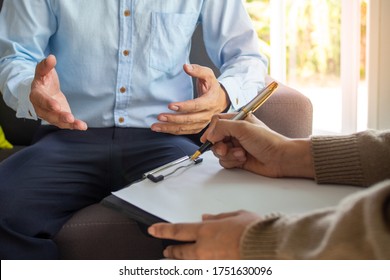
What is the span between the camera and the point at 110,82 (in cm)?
131

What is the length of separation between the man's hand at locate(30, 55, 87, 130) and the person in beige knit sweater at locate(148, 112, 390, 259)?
0.36 meters

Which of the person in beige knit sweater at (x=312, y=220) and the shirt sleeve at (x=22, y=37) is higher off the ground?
the shirt sleeve at (x=22, y=37)

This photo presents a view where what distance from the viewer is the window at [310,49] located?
3.05 m

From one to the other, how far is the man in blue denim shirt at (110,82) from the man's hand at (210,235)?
17.4 inches

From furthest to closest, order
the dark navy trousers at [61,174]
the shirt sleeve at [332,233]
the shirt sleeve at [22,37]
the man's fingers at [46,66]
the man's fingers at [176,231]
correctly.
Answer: the shirt sleeve at [22,37] → the man's fingers at [46,66] → the dark navy trousers at [61,174] → the man's fingers at [176,231] → the shirt sleeve at [332,233]

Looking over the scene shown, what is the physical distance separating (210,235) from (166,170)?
30 cm

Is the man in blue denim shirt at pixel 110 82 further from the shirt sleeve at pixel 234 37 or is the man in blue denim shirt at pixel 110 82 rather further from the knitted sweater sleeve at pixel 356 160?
the knitted sweater sleeve at pixel 356 160

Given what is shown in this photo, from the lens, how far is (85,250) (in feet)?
3.38

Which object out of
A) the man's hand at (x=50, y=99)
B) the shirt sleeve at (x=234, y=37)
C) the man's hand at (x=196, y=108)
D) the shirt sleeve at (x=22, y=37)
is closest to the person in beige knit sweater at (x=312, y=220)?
the man's hand at (x=196, y=108)

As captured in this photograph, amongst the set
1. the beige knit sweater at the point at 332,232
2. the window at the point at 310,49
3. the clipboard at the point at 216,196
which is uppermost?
the beige knit sweater at the point at 332,232

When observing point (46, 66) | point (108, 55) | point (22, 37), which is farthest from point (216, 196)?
point (22, 37)

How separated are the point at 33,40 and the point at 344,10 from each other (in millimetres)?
1772

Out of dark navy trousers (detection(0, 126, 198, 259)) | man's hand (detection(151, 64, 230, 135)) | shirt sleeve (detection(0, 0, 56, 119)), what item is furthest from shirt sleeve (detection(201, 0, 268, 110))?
shirt sleeve (detection(0, 0, 56, 119))

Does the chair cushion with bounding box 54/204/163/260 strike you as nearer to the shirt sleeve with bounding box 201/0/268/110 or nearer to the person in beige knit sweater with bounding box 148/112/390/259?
the person in beige knit sweater with bounding box 148/112/390/259
